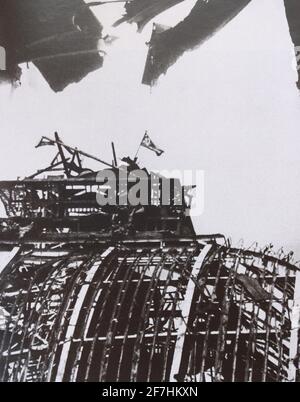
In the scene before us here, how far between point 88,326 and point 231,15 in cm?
1030

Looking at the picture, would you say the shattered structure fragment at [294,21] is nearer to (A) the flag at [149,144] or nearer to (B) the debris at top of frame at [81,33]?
(B) the debris at top of frame at [81,33]

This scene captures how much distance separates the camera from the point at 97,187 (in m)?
14.9

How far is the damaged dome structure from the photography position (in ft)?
28.7

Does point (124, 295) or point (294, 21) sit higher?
point (294, 21)

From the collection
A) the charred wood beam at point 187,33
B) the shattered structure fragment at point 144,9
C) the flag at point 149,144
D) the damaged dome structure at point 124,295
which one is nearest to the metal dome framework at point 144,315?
the damaged dome structure at point 124,295

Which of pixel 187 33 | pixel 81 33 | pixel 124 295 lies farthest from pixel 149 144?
pixel 124 295

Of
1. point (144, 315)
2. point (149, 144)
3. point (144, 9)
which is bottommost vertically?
point (144, 315)

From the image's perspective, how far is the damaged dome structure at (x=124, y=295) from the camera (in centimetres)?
873

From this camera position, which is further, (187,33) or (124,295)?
(187,33)

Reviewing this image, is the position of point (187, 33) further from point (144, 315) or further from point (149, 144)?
point (144, 315)

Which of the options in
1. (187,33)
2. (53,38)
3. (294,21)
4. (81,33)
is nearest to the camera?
(294,21)

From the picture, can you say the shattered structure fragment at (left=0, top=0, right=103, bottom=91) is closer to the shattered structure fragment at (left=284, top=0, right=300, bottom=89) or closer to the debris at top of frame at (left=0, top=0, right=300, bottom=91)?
the debris at top of frame at (left=0, top=0, right=300, bottom=91)

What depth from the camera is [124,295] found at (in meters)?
9.59

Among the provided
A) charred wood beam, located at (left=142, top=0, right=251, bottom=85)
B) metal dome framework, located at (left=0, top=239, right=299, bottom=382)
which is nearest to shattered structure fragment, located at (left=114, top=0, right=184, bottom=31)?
charred wood beam, located at (left=142, top=0, right=251, bottom=85)
